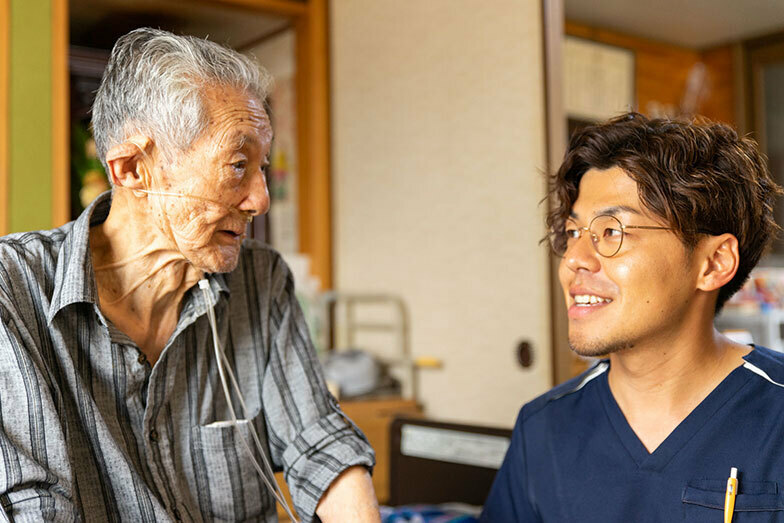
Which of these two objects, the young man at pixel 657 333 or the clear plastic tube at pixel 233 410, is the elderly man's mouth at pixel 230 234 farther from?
the young man at pixel 657 333

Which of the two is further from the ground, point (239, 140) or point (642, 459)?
point (239, 140)

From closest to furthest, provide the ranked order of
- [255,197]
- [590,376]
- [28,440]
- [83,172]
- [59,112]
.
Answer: [28,440]
[255,197]
[590,376]
[59,112]
[83,172]

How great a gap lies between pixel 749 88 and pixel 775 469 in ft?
12.7

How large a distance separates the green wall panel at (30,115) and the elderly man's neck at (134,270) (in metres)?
1.66

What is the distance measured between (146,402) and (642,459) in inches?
31.8

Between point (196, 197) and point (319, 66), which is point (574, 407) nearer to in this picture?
point (196, 197)

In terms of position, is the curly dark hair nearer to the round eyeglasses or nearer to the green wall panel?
the round eyeglasses

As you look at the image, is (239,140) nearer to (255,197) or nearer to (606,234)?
(255,197)

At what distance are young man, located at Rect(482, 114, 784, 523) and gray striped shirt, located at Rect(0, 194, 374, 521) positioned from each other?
15.7 inches

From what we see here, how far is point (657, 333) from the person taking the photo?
1.40 m

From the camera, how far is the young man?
4.41ft

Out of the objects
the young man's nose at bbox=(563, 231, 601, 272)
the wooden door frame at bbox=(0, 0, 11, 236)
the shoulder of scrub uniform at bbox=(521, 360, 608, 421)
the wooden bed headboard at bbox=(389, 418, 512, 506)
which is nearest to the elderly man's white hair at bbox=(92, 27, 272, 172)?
the young man's nose at bbox=(563, 231, 601, 272)

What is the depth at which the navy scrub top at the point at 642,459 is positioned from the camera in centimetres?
128

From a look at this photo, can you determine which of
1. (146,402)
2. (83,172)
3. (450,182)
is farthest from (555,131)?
(83,172)
